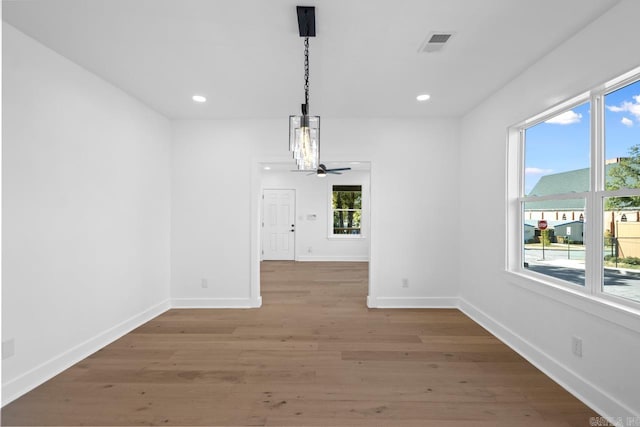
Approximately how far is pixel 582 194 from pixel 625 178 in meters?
0.31

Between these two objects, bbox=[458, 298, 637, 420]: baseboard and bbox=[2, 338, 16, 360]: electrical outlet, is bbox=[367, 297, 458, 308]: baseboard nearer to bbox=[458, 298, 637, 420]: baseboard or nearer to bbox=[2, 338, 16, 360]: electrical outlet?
bbox=[458, 298, 637, 420]: baseboard

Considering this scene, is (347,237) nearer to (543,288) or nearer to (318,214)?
(318,214)

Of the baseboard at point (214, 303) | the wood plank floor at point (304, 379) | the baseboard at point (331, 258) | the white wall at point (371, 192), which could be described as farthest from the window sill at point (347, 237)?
the wood plank floor at point (304, 379)

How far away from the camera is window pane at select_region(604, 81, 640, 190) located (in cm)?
224

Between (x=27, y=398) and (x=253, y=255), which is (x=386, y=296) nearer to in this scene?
(x=253, y=255)

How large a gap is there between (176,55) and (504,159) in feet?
10.6

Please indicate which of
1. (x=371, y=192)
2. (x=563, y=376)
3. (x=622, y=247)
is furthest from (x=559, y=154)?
(x=371, y=192)

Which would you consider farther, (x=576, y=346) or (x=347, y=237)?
(x=347, y=237)

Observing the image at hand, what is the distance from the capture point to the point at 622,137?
2.32 meters

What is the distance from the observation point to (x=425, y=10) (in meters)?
2.29

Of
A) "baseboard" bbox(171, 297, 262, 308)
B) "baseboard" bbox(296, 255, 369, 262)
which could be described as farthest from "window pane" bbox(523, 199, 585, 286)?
"baseboard" bbox(296, 255, 369, 262)

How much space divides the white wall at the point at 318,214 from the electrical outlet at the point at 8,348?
655 centimetres

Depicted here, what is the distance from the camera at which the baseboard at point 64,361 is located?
8.05 feet

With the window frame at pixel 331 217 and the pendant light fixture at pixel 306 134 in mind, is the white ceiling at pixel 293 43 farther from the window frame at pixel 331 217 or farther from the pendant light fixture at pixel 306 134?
the window frame at pixel 331 217
